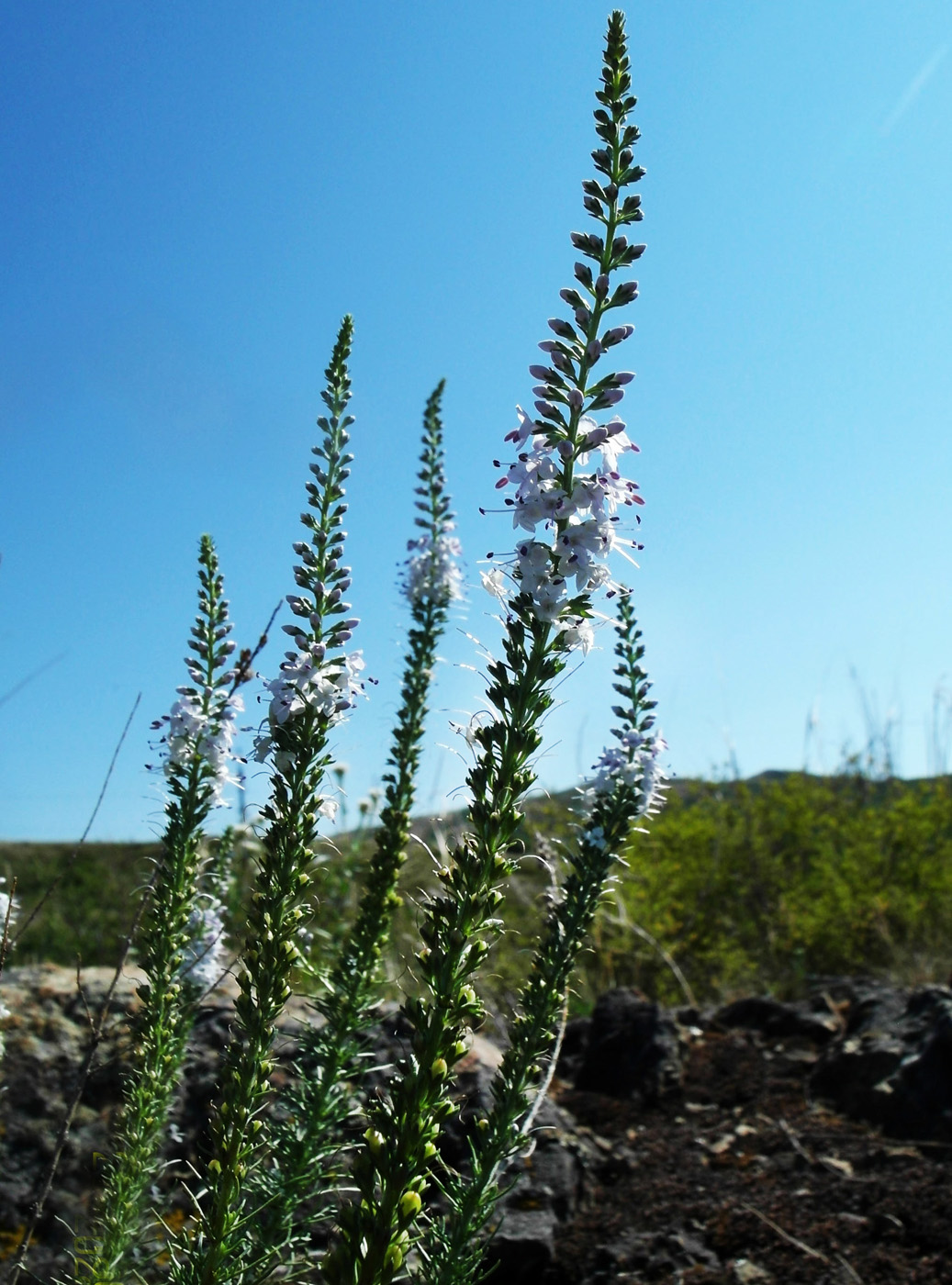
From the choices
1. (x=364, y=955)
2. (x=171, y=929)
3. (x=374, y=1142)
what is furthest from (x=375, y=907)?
(x=374, y=1142)

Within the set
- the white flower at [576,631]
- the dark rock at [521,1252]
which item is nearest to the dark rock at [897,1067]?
the dark rock at [521,1252]

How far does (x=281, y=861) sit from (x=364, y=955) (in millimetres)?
1864

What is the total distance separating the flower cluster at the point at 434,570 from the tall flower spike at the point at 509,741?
3013 mm

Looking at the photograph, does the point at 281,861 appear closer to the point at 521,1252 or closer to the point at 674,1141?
the point at 521,1252

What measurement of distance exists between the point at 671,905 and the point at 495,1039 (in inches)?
214

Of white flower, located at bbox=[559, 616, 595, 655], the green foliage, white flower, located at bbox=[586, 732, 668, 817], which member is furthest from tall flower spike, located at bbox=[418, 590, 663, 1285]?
the green foliage

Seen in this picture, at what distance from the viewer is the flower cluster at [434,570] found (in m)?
5.86

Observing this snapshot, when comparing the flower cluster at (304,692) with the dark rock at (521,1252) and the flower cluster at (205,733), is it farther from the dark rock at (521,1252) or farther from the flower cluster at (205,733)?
the dark rock at (521,1252)

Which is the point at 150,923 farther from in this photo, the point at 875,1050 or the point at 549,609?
the point at 875,1050

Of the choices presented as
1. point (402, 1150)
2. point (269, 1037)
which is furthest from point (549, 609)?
point (269, 1037)

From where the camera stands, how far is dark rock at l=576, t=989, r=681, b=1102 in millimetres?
6770

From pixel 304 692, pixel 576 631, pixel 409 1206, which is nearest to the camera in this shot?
pixel 409 1206

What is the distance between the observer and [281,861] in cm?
312

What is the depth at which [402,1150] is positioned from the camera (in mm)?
2393
